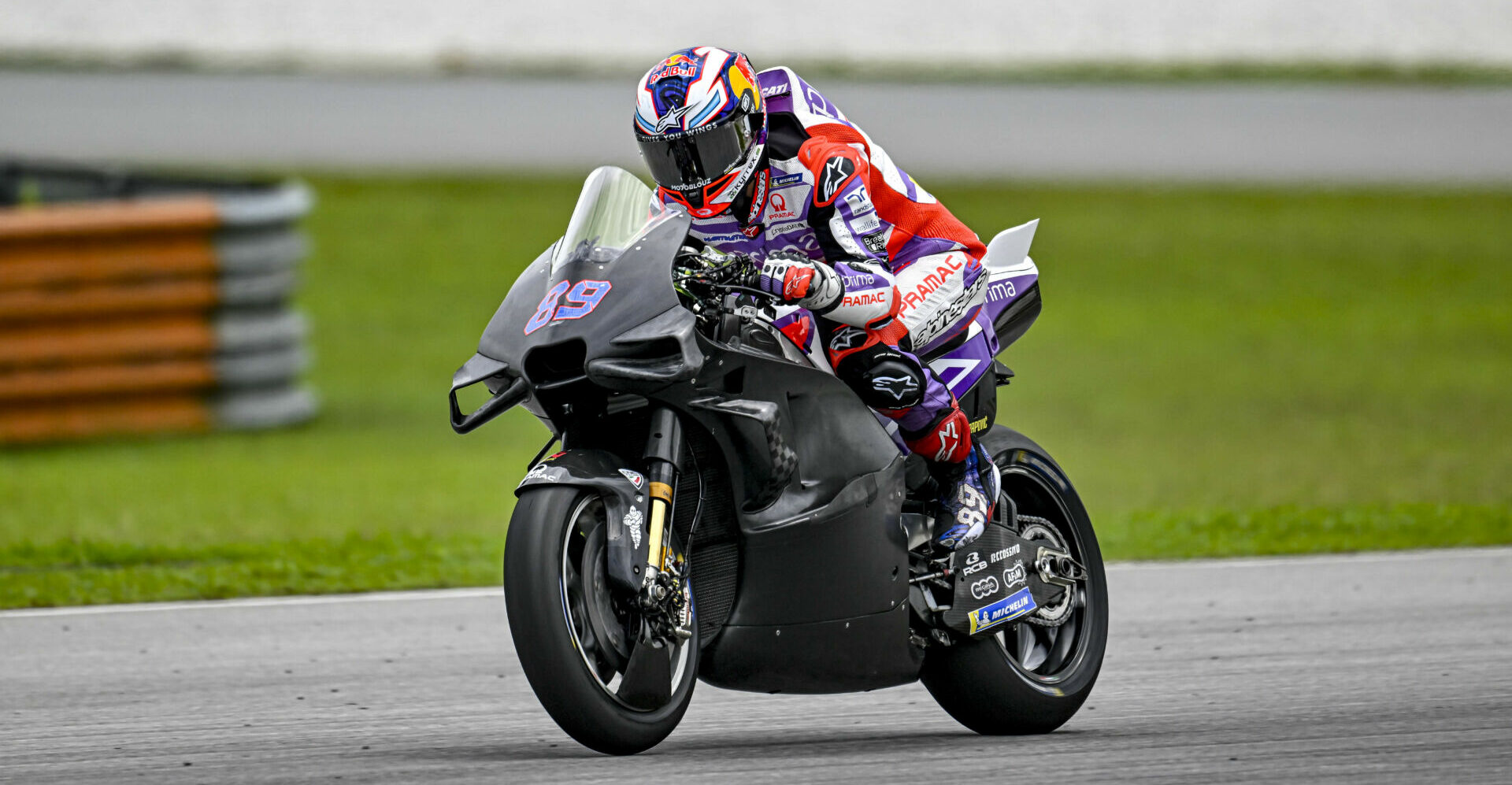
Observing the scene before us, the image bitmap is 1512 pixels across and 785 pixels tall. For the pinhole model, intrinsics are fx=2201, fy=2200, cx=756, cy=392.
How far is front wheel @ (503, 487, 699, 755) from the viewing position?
4.71 m

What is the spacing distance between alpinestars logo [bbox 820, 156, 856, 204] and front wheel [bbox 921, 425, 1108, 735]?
109 cm

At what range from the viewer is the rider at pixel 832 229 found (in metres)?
5.17

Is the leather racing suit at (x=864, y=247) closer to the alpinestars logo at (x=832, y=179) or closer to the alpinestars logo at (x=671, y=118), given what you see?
the alpinestars logo at (x=832, y=179)

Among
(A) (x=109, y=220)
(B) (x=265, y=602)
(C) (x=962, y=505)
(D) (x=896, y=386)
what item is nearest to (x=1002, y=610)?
(C) (x=962, y=505)

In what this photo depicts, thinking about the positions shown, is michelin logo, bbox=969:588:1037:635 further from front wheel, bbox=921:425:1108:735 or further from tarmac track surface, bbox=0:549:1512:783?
tarmac track surface, bbox=0:549:1512:783

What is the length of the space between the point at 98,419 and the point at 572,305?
8.17m

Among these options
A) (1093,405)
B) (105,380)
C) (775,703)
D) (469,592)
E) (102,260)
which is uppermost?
(775,703)

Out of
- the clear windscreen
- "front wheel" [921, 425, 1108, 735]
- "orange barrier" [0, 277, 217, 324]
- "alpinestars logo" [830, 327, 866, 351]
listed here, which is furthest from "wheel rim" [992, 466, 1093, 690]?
"orange barrier" [0, 277, 217, 324]

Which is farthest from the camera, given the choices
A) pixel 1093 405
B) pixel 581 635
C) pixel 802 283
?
pixel 1093 405

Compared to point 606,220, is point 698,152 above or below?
above

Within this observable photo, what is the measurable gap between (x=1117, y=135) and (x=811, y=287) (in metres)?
20.2

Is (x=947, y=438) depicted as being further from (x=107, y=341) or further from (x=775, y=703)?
(x=107, y=341)

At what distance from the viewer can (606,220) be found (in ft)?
16.7

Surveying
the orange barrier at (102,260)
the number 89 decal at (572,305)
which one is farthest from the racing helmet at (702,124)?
the orange barrier at (102,260)
